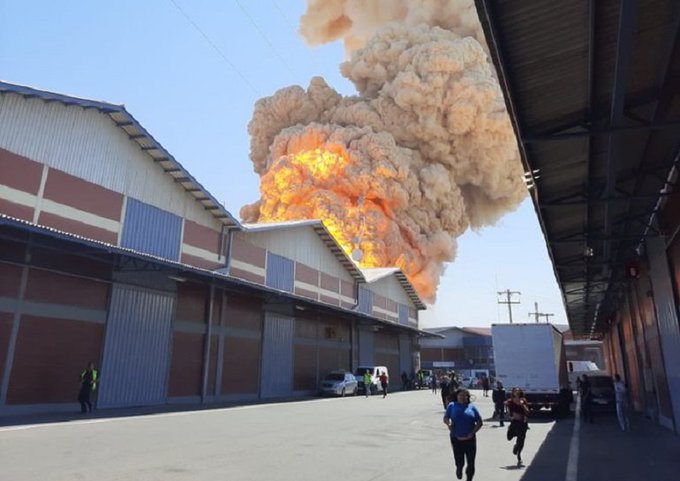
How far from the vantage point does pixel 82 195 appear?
61.7 ft

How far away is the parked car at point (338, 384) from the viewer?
1252 inches

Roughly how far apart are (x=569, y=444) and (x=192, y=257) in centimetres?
1794

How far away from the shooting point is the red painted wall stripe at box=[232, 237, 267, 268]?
2739 centimetres

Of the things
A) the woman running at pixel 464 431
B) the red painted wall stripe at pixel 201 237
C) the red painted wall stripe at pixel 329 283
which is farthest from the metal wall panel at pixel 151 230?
the woman running at pixel 464 431

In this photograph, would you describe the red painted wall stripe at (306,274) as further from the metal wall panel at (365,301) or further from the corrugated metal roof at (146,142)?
the corrugated metal roof at (146,142)

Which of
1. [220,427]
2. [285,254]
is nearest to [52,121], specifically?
[220,427]

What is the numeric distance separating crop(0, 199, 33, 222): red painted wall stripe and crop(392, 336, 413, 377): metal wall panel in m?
38.7

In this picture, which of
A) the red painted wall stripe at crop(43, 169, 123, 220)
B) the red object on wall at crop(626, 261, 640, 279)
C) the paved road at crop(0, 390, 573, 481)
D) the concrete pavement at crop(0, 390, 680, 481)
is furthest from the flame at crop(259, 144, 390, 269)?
the red object on wall at crop(626, 261, 640, 279)

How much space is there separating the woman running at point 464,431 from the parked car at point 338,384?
987 inches

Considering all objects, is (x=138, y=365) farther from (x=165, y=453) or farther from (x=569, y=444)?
(x=569, y=444)

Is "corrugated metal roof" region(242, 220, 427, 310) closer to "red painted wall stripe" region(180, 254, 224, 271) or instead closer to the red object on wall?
"red painted wall stripe" region(180, 254, 224, 271)

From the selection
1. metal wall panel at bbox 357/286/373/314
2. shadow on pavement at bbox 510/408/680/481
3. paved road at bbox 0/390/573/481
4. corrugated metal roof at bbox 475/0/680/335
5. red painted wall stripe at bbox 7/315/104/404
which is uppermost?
metal wall panel at bbox 357/286/373/314

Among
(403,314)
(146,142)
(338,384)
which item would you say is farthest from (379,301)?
(146,142)

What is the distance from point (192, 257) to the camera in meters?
24.3
